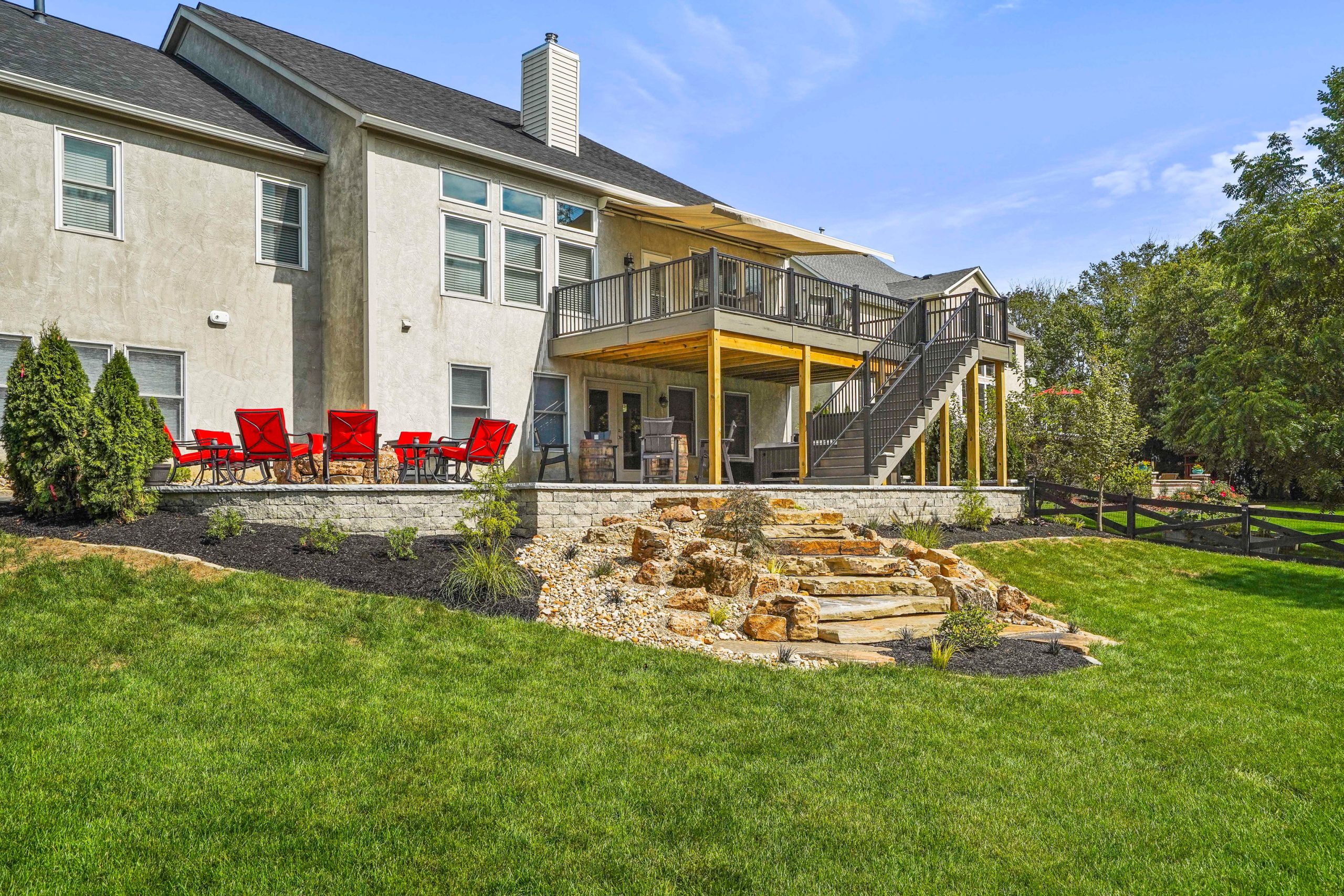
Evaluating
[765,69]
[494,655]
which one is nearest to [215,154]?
[765,69]

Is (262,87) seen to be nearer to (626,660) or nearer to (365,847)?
(626,660)

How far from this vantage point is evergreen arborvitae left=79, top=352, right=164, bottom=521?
27.6ft

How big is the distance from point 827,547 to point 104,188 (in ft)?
33.8

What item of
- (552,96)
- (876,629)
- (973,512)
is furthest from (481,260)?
(876,629)

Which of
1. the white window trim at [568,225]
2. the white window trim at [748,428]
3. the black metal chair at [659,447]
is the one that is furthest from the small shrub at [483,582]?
the white window trim at [748,428]

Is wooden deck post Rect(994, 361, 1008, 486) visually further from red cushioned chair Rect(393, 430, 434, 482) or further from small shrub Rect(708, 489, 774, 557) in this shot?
red cushioned chair Rect(393, 430, 434, 482)

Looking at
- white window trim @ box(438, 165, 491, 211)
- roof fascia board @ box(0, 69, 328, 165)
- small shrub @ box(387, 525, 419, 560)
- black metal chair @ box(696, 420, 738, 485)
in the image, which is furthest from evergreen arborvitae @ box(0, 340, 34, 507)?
black metal chair @ box(696, 420, 738, 485)

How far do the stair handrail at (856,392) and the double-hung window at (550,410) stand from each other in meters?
4.15

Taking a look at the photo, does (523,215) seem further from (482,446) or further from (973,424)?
(973,424)

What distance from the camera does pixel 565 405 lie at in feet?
50.9

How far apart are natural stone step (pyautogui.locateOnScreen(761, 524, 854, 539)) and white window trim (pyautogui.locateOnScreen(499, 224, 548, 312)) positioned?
650 centimetres

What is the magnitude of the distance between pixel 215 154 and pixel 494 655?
990 centimetres

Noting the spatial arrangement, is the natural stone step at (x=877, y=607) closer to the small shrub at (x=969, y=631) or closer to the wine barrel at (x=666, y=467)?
the small shrub at (x=969, y=631)

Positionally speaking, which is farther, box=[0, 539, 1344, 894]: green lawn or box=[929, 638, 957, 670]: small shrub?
box=[929, 638, 957, 670]: small shrub
